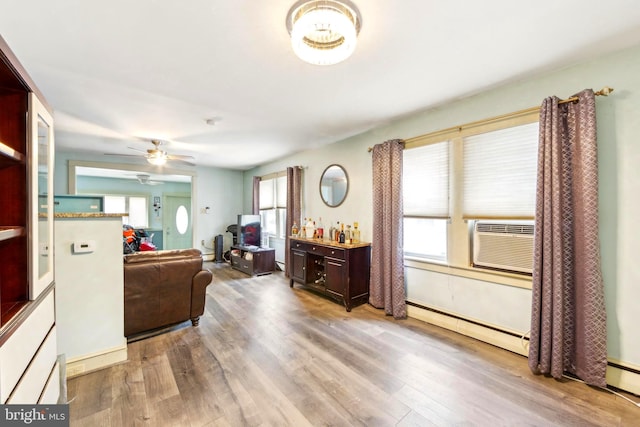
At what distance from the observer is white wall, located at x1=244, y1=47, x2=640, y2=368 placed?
1828 mm

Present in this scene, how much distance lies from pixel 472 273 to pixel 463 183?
93cm

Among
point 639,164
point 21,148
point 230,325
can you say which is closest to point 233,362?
point 230,325

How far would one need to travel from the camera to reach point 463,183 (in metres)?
2.69

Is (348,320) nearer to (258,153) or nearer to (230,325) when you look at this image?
(230,325)

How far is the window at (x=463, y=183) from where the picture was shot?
2.30 meters

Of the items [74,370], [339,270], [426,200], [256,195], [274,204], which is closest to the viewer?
[74,370]

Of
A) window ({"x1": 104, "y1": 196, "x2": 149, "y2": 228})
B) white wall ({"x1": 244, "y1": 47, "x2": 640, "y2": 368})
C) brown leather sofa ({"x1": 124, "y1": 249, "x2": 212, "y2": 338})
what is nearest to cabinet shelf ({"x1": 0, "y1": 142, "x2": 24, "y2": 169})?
brown leather sofa ({"x1": 124, "y1": 249, "x2": 212, "y2": 338})

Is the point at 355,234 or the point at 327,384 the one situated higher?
the point at 355,234

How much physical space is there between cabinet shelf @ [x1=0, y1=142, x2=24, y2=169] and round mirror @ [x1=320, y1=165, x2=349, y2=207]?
3.43 meters

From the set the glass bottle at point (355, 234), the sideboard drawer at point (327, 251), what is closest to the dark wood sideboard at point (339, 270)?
the sideboard drawer at point (327, 251)

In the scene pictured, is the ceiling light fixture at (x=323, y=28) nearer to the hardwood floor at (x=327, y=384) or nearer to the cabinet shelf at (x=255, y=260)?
the hardwood floor at (x=327, y=384)

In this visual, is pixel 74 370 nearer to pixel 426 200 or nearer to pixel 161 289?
pixel 161 289

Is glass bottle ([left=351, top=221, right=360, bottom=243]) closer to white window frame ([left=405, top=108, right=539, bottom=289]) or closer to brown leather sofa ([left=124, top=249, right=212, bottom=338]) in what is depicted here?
white window frame ([left=405, top=108, right=539, bottom=289])

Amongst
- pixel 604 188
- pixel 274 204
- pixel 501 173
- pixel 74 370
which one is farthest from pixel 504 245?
pixel 274 204
